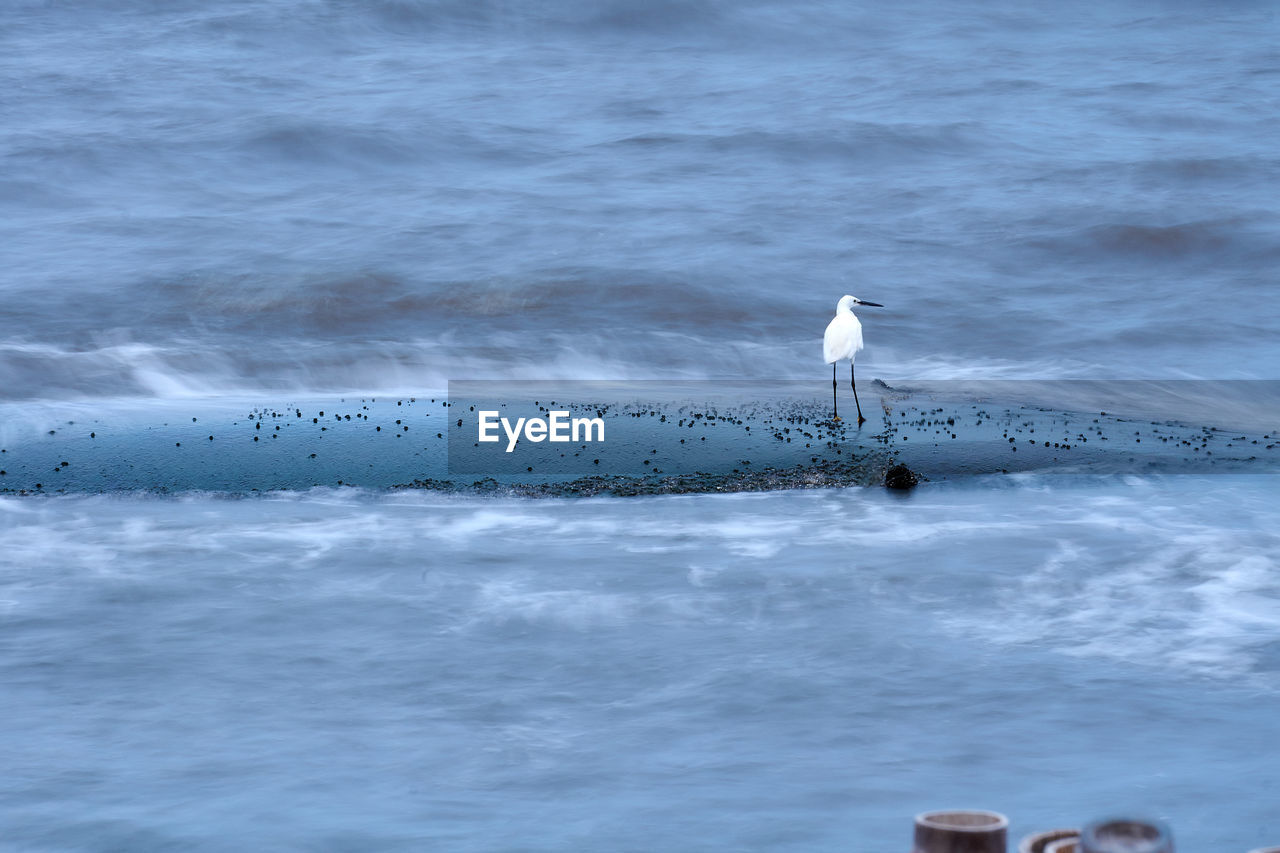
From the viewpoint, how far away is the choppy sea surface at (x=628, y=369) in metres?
5.49

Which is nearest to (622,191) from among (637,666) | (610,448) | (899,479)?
(610,448)

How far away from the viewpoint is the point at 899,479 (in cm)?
947

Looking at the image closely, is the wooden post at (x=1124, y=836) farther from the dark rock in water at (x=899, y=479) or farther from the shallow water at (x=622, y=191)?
the shallow water at (x=622, y=191)

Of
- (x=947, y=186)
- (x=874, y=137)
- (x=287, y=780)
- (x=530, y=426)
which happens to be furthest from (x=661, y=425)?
(x=874, y=137)

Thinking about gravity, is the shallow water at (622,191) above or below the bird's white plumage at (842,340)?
above

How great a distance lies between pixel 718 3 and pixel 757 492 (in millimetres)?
24057

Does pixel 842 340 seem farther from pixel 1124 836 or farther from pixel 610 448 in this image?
pixel 1124 836

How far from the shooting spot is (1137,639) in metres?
6.86

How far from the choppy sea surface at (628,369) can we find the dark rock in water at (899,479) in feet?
0.48

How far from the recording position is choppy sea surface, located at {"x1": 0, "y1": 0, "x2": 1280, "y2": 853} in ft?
18.0

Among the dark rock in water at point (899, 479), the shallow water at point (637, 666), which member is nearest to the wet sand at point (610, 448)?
the dark rock in water at point (899, 479)

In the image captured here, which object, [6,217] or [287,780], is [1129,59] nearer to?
[6,217]

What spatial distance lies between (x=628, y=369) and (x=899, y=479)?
6.50m

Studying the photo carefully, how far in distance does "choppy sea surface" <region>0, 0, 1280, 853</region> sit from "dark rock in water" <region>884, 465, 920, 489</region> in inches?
5.8
